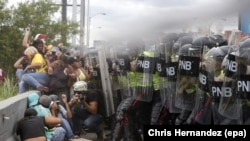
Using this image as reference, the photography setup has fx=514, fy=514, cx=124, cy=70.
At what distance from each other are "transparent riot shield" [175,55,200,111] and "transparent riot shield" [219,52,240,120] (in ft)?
2.32

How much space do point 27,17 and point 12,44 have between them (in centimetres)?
179

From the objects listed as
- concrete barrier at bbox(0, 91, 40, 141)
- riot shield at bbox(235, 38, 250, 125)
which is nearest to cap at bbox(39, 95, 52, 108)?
concrete barrier at bbox(0, 91, 40, 141)

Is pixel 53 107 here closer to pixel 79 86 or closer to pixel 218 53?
pixel 79 86

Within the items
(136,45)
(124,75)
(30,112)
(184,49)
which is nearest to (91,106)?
(124,75)

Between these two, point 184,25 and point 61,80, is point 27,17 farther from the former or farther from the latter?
point 184,25

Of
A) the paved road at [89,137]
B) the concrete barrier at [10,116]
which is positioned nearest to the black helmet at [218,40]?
the concrete barrier at [10,116]

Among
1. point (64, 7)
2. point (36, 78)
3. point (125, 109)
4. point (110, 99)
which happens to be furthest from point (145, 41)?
point (64, 7)

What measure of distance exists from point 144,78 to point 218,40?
4.41 ft

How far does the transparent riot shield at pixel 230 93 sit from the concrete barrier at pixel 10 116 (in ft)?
9.02

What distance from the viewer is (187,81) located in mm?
6684

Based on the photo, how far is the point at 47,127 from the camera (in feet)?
25.7

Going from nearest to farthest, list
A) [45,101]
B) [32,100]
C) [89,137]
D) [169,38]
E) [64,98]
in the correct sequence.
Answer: [169,38] → [45,101] → [32,100] → [64,98] → [89,137]

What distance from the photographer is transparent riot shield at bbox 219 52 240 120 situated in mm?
5641
